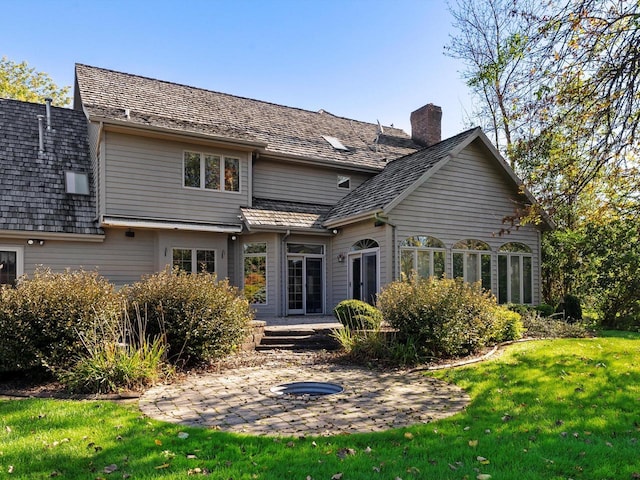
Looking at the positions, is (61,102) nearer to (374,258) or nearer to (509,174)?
(374,258)

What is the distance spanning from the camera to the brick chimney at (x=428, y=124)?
73.5ft

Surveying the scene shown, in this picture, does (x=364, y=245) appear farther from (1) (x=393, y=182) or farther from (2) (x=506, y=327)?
(2) (x=506, y=327)

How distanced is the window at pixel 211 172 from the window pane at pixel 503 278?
364 inches

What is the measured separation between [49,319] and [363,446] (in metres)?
5.33

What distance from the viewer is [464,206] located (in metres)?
14.9

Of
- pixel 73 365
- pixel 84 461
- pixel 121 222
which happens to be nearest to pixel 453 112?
pixel 121 222

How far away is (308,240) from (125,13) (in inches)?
340

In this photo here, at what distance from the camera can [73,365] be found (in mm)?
7051

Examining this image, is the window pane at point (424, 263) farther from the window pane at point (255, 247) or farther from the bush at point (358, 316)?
the window pane at point (255, 247)

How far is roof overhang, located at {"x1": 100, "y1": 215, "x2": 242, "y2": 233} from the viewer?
12984 millimetres

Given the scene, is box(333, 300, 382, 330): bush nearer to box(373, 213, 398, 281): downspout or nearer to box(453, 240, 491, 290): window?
box(373, 213, 398, 281): downspout

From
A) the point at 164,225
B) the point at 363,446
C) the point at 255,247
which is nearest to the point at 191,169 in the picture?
the point at 164,225

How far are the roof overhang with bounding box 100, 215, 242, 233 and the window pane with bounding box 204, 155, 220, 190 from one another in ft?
4.29

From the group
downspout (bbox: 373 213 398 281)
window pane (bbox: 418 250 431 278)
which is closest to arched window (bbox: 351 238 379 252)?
downspout (bbox: 373 213 398 281)
